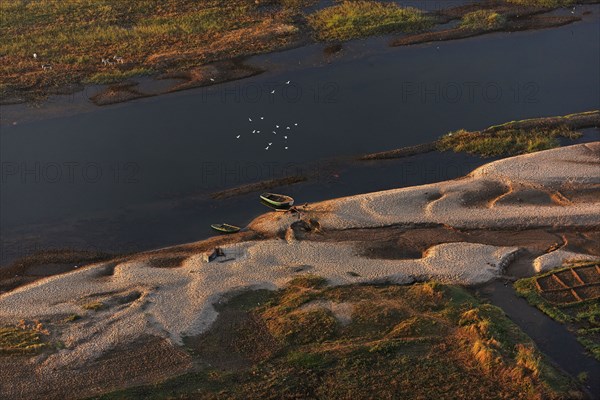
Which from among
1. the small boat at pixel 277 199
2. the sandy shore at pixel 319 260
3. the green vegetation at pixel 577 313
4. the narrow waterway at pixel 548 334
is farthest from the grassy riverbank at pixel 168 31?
the green vegetation at pixel 577 313

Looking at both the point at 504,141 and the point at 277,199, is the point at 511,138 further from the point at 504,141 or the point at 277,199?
the point at 277,199

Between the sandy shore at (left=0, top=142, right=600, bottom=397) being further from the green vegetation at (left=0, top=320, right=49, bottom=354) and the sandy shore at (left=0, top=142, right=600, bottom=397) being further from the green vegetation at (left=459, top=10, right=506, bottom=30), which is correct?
the green vegetation at (left=459, top=10, right=506, bottom=30)

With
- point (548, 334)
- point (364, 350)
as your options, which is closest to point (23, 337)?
point (364, 350)

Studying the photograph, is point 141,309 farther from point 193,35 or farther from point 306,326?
point 193,35

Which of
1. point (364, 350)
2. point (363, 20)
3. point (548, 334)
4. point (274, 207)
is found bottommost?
point (548, 334)

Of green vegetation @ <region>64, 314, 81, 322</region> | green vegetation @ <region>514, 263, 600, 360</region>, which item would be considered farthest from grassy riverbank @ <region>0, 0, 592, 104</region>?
green vegetation @ <region>514, 263, 600, 360</region>

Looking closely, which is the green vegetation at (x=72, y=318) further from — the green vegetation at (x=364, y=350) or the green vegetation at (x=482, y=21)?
the green vegetation at (x=482, y=21)
